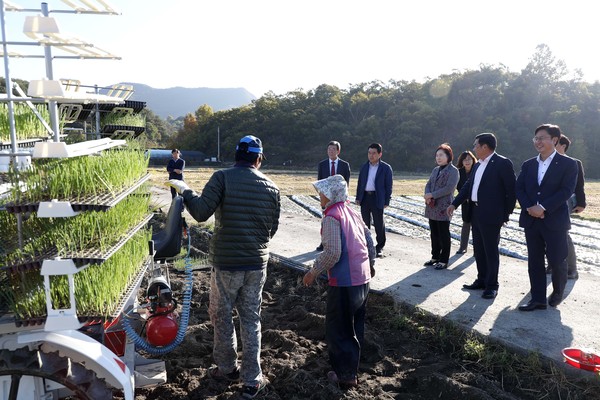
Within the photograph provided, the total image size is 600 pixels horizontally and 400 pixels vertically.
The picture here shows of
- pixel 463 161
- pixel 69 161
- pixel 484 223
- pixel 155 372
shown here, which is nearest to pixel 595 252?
pixel 463 161

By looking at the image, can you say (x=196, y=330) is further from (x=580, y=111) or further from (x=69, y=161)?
(x=580, y=111)

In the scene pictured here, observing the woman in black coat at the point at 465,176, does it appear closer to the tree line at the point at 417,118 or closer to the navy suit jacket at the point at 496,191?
the navy suit jacket at the point at 496,191

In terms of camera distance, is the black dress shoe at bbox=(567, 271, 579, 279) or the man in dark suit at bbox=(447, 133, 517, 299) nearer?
the man in dark suit at bbox=(447, 133, 517, 299)

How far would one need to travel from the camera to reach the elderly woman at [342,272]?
3484mm

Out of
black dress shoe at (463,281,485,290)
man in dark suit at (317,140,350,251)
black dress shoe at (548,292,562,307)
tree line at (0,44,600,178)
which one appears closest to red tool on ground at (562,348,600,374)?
black dress shoe at (548,292,562,307)

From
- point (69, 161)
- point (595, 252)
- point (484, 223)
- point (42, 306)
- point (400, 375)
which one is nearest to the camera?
point (42, 306)

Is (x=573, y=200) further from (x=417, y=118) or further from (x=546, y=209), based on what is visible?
(x=417, y=118)

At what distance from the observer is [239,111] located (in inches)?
2429

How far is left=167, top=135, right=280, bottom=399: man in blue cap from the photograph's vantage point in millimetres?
3387

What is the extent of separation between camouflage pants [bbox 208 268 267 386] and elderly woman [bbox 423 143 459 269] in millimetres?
3779

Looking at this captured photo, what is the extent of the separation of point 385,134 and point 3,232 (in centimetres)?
5166

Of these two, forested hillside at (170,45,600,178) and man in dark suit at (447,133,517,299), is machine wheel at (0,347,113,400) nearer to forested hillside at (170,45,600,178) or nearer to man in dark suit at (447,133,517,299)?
man in dark suit at (447,133,517,299)

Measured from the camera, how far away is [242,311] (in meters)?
3.58

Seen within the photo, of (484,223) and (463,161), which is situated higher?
(463,161)
